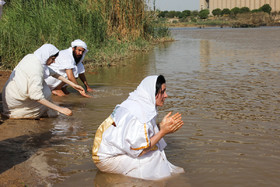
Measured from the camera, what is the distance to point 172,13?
116062 mm

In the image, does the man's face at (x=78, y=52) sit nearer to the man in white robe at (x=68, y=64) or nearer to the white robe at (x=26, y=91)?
the man in white robe at (x=68, y=64)

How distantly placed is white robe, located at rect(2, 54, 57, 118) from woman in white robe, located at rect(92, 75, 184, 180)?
2011mm

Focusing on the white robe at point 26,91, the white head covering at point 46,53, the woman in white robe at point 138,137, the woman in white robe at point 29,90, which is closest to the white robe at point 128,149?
the woman in white robe at point 138,137

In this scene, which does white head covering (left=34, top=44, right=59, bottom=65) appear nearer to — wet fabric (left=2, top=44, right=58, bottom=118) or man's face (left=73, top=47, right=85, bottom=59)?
wet fabric (left=2, top=44, right=58, bottom=118)

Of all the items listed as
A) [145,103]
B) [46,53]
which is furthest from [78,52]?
[145,103]

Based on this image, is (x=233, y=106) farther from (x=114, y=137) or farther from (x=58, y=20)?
(x=58, y=20)

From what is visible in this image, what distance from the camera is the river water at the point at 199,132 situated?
437 cm

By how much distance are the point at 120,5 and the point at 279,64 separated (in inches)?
271

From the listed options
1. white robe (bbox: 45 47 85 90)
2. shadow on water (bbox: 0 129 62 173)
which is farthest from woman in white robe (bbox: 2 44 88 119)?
white robe (bbox: 45 47 85 90)

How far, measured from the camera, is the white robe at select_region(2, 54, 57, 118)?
231 inches

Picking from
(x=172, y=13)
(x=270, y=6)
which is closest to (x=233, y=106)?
(x=270, y=6)

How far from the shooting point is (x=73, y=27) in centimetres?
1352

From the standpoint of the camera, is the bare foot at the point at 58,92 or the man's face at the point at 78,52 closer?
the man's face at the point at 78,52

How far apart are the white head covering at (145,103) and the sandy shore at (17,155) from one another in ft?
3.83
